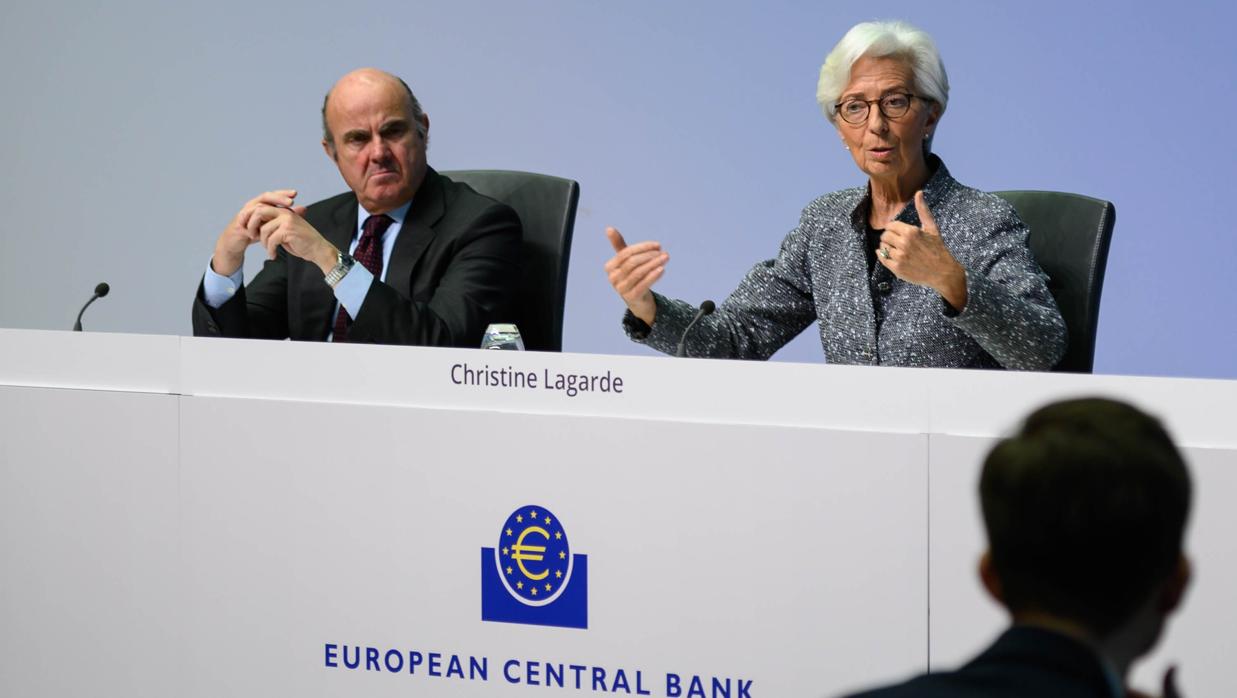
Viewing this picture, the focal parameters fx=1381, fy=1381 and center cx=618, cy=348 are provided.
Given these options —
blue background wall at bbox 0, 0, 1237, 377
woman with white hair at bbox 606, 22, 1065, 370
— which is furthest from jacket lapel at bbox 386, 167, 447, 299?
blue background wall at bbox 0, 0, 1237, 377

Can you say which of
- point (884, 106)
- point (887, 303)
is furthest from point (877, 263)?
point (884, 106)

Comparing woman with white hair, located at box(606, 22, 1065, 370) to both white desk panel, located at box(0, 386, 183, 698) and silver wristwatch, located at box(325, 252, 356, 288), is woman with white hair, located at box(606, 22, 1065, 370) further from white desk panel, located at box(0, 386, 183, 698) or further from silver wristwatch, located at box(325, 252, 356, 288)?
white desk panel, located at box(0, 386, 183, 698)

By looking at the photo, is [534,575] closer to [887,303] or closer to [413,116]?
[887,303]

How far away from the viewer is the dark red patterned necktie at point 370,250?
114 inches

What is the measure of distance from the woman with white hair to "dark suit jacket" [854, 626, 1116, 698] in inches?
62.5

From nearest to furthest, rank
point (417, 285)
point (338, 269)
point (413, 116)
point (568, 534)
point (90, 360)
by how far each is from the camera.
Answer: point (568, 534) < point (90, 360) < point (338, 269) < point (417, 285) < point (413, 116)

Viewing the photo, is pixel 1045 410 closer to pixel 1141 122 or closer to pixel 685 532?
pixel 685 532

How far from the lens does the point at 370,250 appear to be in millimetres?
2959

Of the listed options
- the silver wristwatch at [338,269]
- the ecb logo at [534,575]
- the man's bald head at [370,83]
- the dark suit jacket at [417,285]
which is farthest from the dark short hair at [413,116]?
the ecb logo at [534,575]

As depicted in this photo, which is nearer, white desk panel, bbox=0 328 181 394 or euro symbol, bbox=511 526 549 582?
euro symbol, bbox=511 526 549 582

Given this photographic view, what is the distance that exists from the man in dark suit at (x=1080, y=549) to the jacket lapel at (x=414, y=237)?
2.23 metres

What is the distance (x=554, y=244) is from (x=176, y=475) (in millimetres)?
977

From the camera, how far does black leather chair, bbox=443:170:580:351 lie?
291cm

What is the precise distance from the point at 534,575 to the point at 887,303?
92cm
